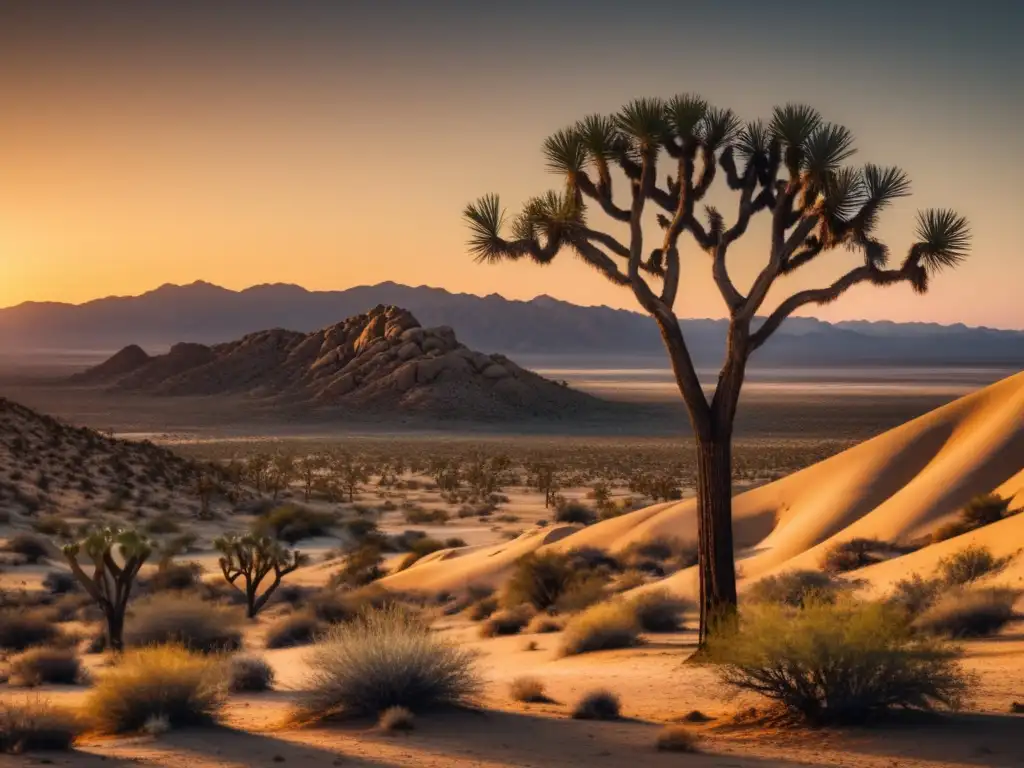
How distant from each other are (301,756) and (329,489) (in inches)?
1492

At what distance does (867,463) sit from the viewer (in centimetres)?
2411

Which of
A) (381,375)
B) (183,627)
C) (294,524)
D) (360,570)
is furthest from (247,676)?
(381,375)

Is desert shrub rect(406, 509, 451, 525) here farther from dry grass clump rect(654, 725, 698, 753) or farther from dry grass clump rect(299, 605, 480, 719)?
dry grass clump rect(654, 725, 698, 753)

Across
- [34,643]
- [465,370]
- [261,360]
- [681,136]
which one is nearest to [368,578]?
[34,643]

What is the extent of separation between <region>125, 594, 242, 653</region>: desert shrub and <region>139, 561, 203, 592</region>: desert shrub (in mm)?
A: 6758

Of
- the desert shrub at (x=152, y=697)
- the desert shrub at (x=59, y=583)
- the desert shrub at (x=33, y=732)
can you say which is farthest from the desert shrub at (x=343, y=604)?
the desert shrub at (x=33, y=732)

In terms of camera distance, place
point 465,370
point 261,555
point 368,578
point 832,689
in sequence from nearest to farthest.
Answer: point 832,689 < point 261,555 < point 368,578 < point 465,370

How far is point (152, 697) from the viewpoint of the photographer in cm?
1027

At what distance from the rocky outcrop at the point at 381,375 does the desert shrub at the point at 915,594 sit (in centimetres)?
7848

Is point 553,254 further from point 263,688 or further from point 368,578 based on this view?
point 368,578

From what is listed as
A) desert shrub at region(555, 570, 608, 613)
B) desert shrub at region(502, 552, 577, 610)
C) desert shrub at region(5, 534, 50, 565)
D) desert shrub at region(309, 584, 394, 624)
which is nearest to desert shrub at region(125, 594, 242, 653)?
desert shrub at region(309, 584, 394, 624)

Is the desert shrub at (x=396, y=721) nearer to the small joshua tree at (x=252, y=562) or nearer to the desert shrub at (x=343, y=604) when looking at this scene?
the desert shrub at (x=343, y=604)

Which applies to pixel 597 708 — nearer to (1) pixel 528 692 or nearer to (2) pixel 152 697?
(1) pixel 528 692

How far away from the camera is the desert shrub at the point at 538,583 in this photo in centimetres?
2050
